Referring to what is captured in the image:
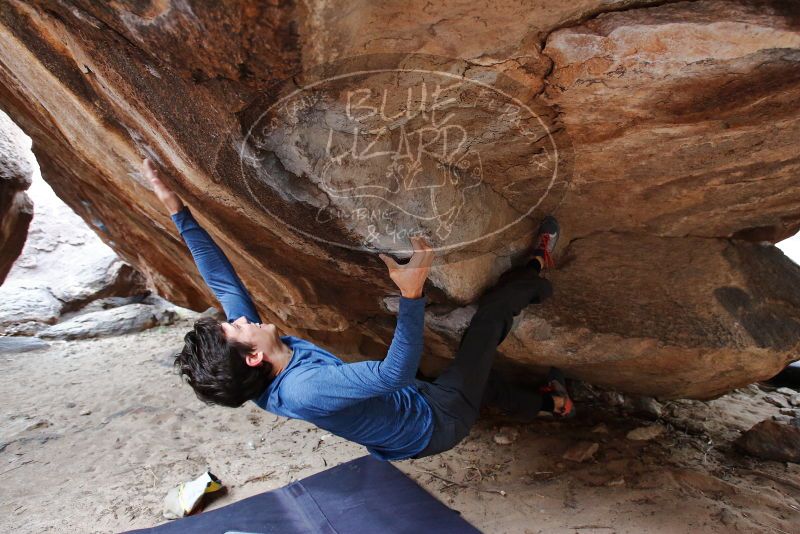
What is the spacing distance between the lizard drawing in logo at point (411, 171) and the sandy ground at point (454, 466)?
154 cm

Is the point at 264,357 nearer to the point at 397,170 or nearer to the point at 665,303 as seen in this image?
the point at 397,170

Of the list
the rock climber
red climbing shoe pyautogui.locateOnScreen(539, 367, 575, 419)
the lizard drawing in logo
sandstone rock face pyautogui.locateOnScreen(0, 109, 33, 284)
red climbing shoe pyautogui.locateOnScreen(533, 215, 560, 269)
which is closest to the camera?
the rock climber

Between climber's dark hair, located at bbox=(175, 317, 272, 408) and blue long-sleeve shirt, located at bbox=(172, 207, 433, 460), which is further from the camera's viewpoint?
climber's dark hair, located at bbox=(175, 317, 272, 408)

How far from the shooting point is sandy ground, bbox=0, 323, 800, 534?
2.41 meters

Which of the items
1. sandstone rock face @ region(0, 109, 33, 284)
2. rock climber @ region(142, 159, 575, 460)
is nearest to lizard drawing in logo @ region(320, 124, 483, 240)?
rock climber @ region(142, 159, 575, 460)

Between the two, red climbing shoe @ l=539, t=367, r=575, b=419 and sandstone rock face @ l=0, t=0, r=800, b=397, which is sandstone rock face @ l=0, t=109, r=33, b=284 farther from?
red climbing shoe @ l=539, t=367, r=575, b=419

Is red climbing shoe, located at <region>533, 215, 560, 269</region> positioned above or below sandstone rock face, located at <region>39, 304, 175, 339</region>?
above

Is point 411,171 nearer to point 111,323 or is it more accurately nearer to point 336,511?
point 336,511

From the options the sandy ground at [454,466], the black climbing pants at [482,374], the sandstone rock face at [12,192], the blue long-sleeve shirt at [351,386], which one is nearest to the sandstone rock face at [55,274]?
the sandstone rock face at [12,192]

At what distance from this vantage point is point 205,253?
2197 mm

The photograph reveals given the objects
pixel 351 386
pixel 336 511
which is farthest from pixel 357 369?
pixel 336 511

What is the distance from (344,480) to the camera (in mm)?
2812

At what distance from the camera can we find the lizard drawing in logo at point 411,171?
1.89 meters

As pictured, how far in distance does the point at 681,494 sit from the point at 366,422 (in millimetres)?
1814
